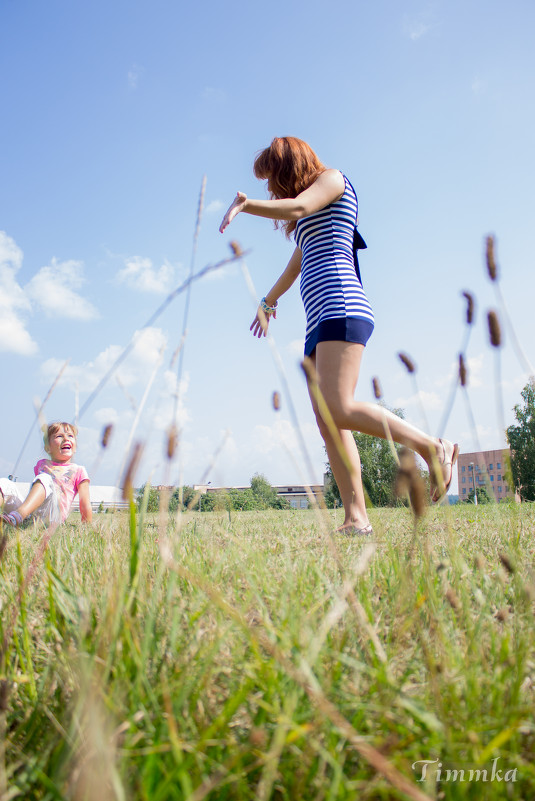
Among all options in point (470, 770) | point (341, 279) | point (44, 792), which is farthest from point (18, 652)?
point (341, 279)

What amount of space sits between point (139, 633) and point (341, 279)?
262 cm

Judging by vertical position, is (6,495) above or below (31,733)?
above

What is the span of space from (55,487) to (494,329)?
4.73m

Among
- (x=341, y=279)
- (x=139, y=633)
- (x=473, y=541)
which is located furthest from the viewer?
(x=341, y=279)

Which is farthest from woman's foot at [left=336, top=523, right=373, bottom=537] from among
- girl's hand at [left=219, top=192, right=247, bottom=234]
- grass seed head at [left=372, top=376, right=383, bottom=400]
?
girl's hand at [left=219, top=192, right=247, bottom=234]

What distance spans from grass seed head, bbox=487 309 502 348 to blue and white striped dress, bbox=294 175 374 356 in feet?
5.25

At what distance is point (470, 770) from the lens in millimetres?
688

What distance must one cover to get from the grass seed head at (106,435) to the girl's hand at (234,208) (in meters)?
1.01

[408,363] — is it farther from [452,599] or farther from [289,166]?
[289,166]

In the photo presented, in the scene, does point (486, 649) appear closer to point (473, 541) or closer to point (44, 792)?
point (44, 792)

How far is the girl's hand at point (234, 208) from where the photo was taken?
2037 millimetres

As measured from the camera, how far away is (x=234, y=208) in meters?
2.07

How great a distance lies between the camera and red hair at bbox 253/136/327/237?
3.33m

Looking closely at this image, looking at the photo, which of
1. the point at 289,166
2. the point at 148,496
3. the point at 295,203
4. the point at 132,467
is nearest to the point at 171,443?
the point at 132,467
